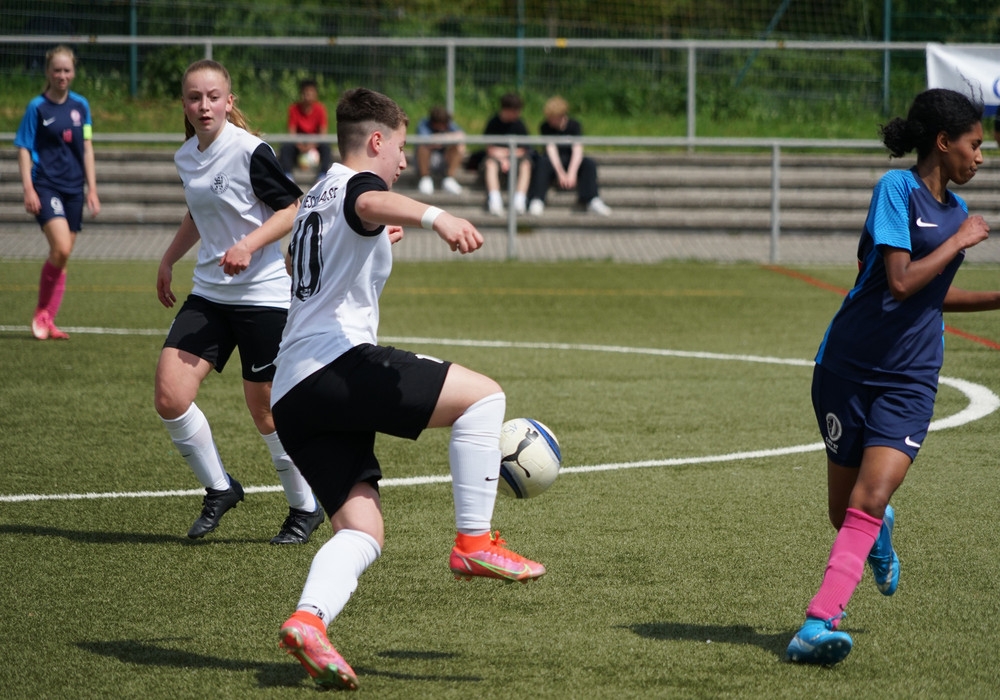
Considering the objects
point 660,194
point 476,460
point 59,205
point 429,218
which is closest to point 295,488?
point 476,460

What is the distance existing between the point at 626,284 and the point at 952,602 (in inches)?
397

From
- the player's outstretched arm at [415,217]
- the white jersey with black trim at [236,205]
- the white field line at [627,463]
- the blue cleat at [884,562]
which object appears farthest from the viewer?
the white field line at [627,463]

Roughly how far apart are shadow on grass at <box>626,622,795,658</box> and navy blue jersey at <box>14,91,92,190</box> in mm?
8025

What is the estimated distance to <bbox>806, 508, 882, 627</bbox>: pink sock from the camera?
3820mm

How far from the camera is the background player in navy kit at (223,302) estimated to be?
5.32 m

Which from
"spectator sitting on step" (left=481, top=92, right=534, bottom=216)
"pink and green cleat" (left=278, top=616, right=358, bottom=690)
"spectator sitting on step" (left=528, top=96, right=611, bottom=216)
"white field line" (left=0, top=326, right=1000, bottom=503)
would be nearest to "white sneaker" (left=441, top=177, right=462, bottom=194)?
"spectator sitting on step" (left=481, top=92, right=534, bottom=216)

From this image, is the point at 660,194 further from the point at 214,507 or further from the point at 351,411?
the point at 351,411

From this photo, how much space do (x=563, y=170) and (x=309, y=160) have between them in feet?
12.1

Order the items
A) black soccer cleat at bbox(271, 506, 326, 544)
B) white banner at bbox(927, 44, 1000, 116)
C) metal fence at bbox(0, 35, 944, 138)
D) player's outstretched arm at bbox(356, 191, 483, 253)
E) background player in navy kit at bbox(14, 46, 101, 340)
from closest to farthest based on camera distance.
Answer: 1. player's outstretched arm at bbox(356, 191, 483, 253)
2. black soccer cleat at bbox(271, 506, 326, 544)
3. background player in navy kit at bbox(14, 46, 101, 340)
4. white banner at bbox(927, 44, 1000, 116)
5. metal fence at bbox(0, 35, 944, 138)

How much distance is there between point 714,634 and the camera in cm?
414

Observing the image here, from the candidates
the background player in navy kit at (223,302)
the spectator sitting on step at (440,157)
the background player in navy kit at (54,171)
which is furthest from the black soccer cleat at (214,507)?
the spectator sitting on step at (440,157)

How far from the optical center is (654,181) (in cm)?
1862

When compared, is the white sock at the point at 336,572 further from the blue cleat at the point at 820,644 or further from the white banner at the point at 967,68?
the white banner at the point at 967,68

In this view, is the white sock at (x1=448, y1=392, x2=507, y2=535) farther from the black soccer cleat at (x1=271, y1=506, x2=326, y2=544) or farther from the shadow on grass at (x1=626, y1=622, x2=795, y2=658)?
the black soccer cleat at (x1=271, y1=506, x2=326, y2=544)
